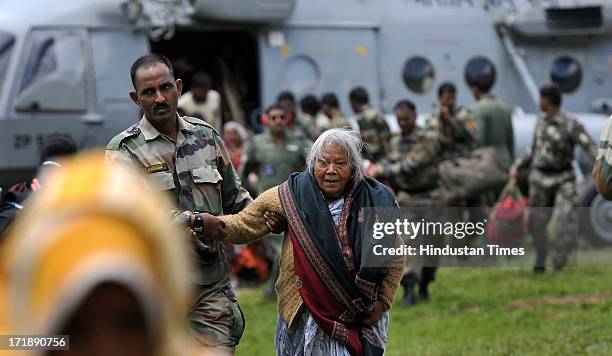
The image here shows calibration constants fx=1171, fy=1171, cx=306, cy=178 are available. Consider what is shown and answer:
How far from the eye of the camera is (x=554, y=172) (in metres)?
11.4

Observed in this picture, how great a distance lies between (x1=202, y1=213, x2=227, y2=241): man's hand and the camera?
4891mm

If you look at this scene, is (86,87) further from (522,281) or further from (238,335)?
(238,335)

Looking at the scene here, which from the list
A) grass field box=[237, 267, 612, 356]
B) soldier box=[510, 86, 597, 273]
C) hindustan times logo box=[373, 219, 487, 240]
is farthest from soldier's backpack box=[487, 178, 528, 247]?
hindustan times logo box=[373, 219, 487, 240]

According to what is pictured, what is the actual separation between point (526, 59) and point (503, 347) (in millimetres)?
8177

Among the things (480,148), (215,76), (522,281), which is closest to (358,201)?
(522,281)

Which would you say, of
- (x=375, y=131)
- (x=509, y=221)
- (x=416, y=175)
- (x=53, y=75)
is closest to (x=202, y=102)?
(x=53, y=75)

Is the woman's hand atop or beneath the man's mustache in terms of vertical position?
beneath

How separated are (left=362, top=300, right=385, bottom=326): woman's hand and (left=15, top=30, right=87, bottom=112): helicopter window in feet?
25.1

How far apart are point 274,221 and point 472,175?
6.87 meters

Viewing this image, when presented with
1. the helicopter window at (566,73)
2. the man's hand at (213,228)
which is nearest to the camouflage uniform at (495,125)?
the helicopter window at (566,73)

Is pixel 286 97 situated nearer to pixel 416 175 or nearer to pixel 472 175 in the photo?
pixel 472 175

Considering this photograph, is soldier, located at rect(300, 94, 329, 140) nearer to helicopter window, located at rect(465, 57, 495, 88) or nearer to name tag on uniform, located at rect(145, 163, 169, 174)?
helicopter window, located at rect(465, 57, 495, 88)

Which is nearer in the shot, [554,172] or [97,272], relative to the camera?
[97,272]

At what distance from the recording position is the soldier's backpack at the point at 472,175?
11.6 metres
